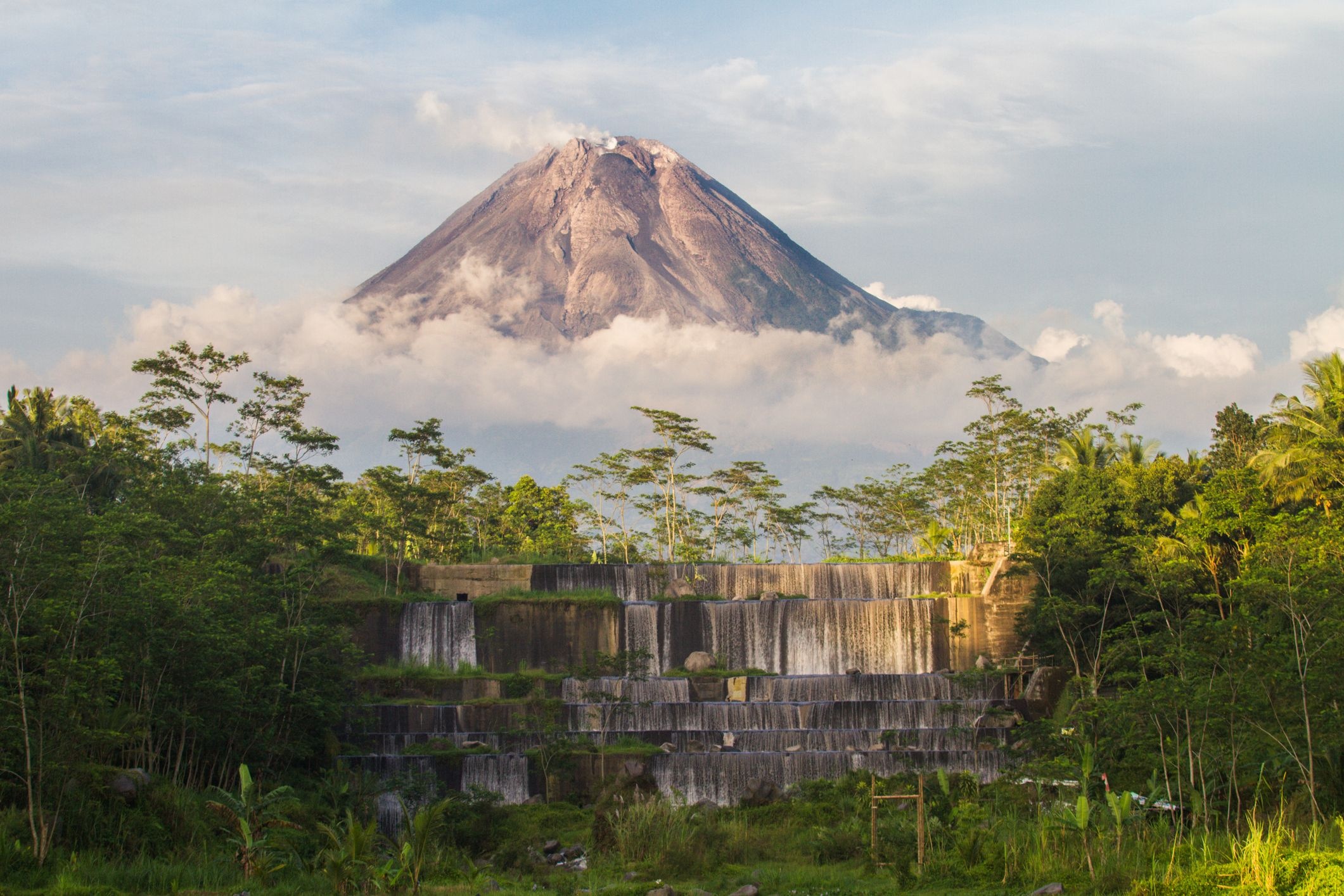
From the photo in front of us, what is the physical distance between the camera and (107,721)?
20875 mm

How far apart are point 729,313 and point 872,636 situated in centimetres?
14427

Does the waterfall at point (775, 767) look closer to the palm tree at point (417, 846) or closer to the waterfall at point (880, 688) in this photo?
the waterfall at point (880, 688)

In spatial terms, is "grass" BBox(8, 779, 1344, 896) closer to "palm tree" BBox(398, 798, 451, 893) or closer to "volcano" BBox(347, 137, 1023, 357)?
"palm tree" BBox(398, 798, 451, 893)

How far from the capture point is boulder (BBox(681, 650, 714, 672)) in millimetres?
43562

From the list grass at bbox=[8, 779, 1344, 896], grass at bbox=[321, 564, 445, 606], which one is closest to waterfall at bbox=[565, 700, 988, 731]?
grass at bbox=[321, 564, 445, 606]

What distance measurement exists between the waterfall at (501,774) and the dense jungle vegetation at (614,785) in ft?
7.93

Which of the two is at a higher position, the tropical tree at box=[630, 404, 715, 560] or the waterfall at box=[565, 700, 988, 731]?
the tropical tree at box=[630, 404, 715, 560]

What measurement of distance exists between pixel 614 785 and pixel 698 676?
37.6 ft

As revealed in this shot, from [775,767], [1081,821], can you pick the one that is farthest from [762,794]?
[1081,821]

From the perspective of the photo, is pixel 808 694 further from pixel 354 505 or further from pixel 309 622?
pixel 354 505

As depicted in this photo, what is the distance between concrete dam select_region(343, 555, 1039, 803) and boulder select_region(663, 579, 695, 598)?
77 millimetres

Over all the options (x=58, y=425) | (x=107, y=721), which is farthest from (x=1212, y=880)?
(x=58, y=425)

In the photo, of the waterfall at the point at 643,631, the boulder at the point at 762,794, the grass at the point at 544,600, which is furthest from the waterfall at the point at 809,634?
the boulder at the point at 762,794

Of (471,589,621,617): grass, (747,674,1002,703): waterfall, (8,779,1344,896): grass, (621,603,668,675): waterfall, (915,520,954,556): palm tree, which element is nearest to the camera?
(8,779,1344,896): grass
